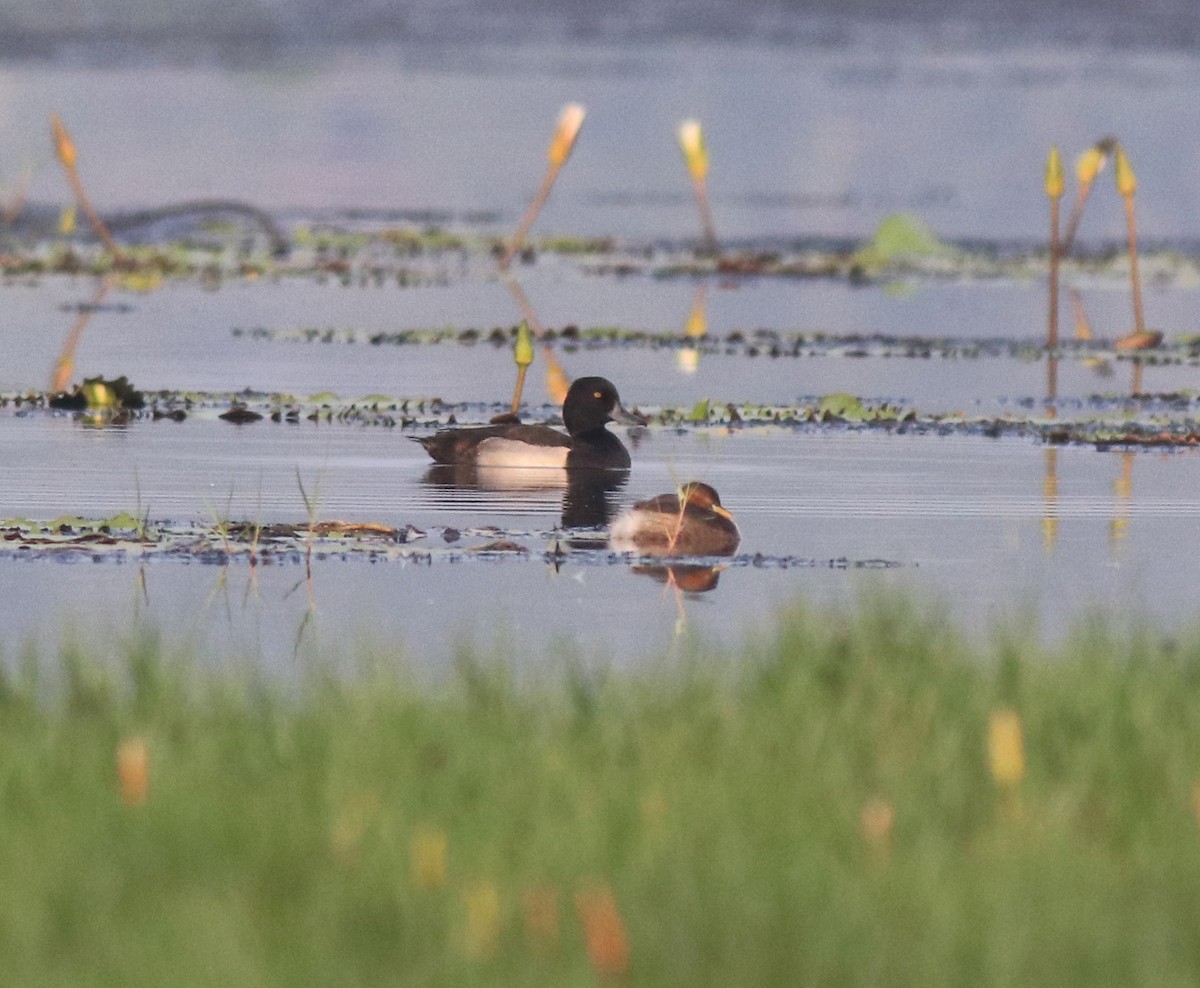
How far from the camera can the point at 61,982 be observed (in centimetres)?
588

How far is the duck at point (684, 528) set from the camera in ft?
43.3

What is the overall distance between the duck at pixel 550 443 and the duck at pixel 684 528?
3.08m

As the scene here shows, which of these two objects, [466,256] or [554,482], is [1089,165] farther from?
[466,256]

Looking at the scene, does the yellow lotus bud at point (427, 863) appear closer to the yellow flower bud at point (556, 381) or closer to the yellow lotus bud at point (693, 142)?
the yellow flower bud at point (556, 381)

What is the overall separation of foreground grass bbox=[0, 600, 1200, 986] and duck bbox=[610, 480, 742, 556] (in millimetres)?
3705

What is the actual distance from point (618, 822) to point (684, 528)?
606 cm

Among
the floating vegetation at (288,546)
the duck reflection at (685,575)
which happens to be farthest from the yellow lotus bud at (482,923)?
the floating vegetation at (288,546)

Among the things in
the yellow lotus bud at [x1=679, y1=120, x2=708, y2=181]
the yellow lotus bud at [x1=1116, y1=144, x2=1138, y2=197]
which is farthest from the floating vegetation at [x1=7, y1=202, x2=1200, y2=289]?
the yellow lotus bud at [x1=1116, y1=144, x2=1138, y2=197]

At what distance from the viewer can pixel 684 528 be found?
13188mm

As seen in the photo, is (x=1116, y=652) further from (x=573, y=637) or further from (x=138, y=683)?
(x=138, y=683)

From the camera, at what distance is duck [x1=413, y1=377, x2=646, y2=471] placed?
16500 millimetres

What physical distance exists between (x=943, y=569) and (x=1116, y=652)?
10.5ft

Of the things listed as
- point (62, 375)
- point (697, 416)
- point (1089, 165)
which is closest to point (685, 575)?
point (697, 416)

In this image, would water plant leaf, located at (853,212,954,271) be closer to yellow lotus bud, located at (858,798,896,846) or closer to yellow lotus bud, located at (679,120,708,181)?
yellow lotus bud, located at (679,120,708,181)
